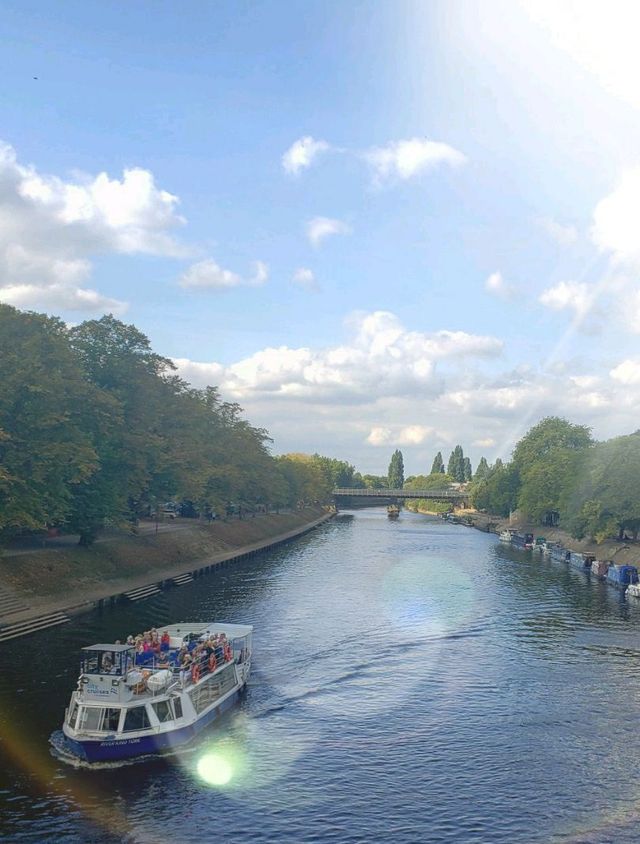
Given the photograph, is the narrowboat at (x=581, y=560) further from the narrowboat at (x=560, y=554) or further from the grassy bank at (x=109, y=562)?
the grassy bank at (x=109, y=562)

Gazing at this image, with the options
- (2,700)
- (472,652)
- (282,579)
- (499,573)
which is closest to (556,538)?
(499,573)

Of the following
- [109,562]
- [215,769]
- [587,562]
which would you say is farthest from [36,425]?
[587,562]

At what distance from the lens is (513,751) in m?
39.3

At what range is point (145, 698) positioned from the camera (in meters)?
38.0

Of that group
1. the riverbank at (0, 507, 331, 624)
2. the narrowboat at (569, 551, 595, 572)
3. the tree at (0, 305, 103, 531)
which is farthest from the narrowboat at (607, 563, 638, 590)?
the tree at (0, 305, 103, 531)

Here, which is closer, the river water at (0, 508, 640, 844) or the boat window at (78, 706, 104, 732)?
the river water at (0, 508, 640, 844)

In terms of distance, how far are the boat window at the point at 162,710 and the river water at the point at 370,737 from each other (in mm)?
2127

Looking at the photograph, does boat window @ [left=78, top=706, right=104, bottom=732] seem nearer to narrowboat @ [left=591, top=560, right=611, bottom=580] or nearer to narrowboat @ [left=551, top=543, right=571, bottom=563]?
narrowboat @ [left=591, top=560, right=611, bottom=580]

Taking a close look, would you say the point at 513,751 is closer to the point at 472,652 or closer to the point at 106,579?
the point at 472,652

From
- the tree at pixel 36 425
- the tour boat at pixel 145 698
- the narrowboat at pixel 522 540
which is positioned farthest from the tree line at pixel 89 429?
the narrowboat at pixel 522 540

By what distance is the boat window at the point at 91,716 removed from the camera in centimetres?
3659

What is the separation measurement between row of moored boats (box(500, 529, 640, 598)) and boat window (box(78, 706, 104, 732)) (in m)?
76.5

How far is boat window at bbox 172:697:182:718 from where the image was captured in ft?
129

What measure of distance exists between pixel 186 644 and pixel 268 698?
645 cm
